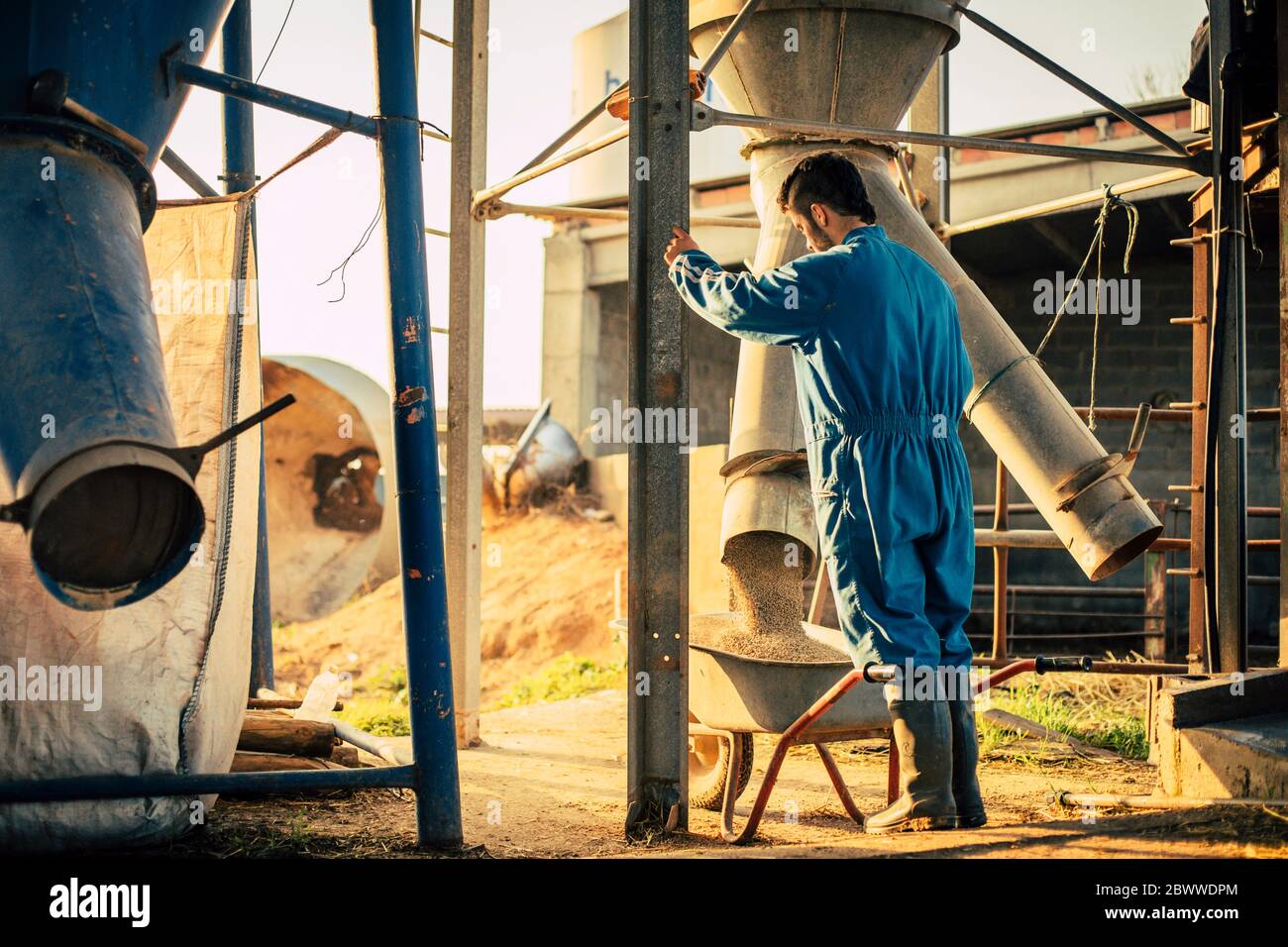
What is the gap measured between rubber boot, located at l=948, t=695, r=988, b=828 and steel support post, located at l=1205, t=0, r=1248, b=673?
1.90 m

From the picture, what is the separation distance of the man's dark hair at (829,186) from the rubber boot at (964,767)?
61.2 inches

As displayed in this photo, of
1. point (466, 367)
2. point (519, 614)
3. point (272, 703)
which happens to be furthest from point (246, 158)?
point (519, 614)

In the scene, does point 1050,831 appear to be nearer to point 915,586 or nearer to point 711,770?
point 915,586

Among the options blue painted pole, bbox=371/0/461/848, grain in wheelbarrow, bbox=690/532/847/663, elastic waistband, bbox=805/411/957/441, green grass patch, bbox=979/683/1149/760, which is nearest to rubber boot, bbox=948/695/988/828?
elastic waistband, bbox=805/411/957/441

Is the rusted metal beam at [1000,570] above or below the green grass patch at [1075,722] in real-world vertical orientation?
above

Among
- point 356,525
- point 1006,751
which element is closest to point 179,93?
point 1006,751

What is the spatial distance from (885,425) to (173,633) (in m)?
2.36

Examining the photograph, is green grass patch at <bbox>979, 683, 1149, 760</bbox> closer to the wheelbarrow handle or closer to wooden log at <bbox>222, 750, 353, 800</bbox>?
the wheelbarrow handle

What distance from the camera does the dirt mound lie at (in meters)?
14.2

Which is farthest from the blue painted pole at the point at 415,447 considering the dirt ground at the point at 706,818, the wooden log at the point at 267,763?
the wooden log at the point at 267,763

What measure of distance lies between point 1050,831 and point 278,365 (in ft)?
36.7

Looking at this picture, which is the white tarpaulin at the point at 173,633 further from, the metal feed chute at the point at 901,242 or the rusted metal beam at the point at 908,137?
the metal feed chute at the point at 901,242

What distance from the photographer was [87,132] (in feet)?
11.7

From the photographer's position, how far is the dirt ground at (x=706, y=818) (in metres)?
3.38
